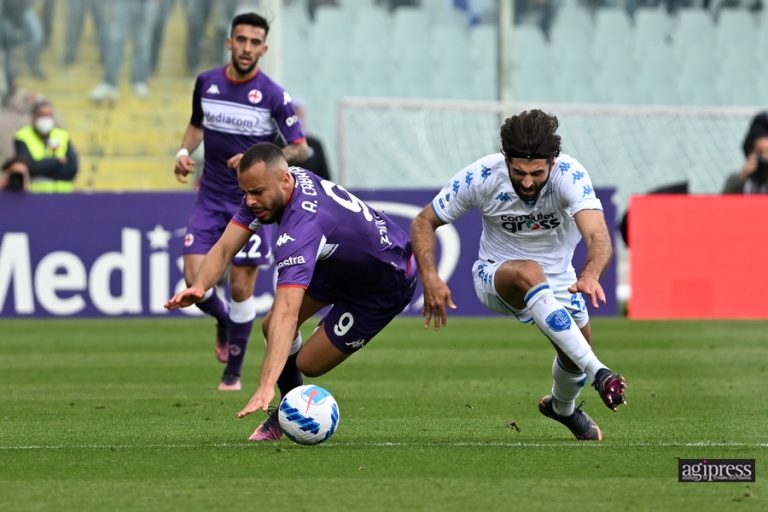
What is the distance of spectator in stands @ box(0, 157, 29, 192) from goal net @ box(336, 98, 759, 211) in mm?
5419

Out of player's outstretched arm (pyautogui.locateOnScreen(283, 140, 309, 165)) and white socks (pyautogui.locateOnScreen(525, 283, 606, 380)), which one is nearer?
white socks (pyautogui.locateOnScreen(525, 283, 606, 380))

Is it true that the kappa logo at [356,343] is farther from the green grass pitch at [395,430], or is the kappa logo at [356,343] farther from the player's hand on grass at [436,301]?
the player's hand on grass at [436,301]

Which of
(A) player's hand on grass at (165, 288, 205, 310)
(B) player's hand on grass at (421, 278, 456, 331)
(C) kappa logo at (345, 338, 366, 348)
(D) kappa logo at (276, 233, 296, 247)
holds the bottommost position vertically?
(C) kappa logo at (345, 338, 366, 348)

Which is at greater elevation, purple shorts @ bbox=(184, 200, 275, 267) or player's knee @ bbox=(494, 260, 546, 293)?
player's knee @ bbox=(494, 260, 546, 293)

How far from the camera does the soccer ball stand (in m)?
7.77

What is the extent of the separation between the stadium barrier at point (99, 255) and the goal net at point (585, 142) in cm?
453

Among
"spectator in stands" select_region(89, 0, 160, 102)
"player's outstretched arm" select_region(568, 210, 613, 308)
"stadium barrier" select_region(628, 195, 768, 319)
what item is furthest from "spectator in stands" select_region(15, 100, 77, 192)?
"player's outstretched arm" select_region(568, 210, 613, 308)

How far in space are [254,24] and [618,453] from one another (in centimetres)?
447

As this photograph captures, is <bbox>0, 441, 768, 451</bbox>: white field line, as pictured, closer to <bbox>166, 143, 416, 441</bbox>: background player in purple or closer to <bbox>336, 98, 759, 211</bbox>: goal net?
<bbox>166, 143, 416, 441</bbox>: background player in purple

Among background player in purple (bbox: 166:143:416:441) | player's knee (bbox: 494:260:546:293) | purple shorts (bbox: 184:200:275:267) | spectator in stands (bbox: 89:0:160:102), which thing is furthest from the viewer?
spectator in stands (bbox: 89:0:160:102)

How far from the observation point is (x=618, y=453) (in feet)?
25.2

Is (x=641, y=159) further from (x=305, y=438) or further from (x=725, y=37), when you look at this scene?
(x=305, y=438)

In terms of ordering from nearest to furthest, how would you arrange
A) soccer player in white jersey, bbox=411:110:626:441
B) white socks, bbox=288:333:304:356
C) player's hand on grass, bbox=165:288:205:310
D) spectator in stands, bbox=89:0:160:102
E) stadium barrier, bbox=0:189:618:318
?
player's hand on grass, bbox=165:288:205:310 → soccer player in white jersey, bbox=411:110:626:441 → white socks, bbox=288:333:304:356 → stadium barrier, bbox=0:189:618:318 → spectator in stands, bbox=89:0:160:102

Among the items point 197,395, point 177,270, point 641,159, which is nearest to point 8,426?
point 197,395
